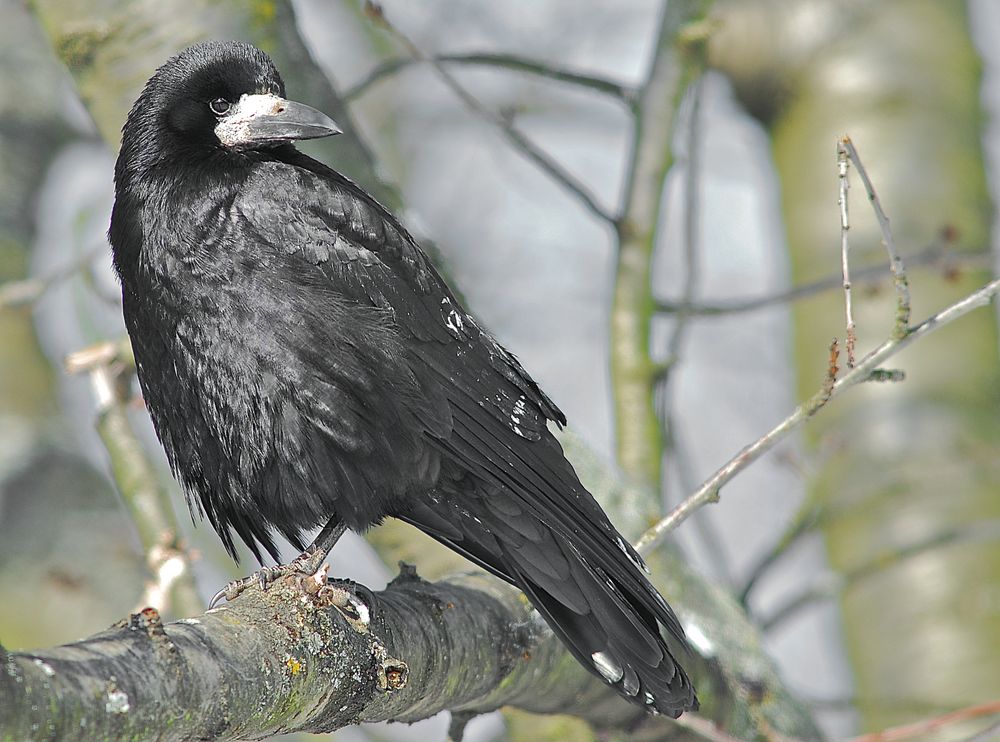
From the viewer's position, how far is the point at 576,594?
8.68 ft

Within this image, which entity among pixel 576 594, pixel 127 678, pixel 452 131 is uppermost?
pixel 452 131

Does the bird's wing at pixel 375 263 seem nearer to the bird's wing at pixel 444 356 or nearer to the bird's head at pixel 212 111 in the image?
the bird's wing at pixel 444 356

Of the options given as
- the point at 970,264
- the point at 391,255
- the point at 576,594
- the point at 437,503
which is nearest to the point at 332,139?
the point at 391,255

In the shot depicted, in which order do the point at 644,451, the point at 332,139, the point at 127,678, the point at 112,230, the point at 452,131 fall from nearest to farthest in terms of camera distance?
the point at 127,678 < the point at 112,230 < the point at 332,139 < the point at 644,451 < the point at 452,131

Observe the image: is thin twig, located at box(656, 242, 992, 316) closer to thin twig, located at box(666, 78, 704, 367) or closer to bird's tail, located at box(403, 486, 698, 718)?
thin twig, located at box(666, 78, 704, 367)

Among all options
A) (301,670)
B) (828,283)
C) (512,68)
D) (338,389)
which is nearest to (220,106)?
(338,389)

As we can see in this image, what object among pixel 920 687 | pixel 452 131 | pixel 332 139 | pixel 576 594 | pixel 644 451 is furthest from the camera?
pixel 452 131

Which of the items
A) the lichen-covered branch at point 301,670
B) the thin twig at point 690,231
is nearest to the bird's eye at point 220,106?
the lichen-covered branch at point 301,670

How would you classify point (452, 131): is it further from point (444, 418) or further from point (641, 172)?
point (444, 418)

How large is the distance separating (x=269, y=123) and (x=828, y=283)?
2.03m

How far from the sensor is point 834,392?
224 centimetres

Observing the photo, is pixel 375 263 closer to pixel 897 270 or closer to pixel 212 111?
pixel 212 111

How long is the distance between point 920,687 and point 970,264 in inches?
69.3

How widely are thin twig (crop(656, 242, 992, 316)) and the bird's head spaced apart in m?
1.60
